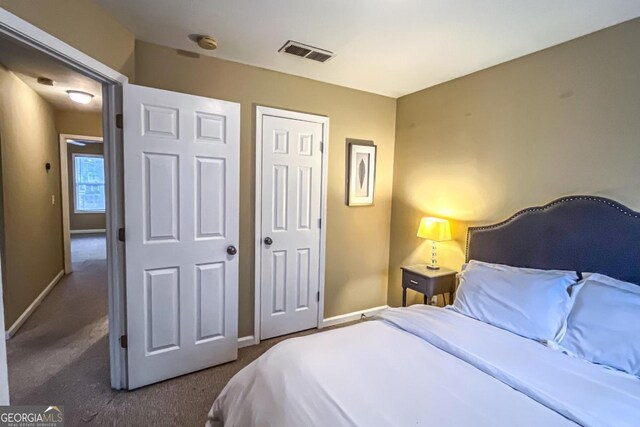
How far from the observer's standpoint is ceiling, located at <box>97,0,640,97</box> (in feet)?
5.75

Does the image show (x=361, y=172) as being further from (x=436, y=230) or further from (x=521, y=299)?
(x=521, y=299)

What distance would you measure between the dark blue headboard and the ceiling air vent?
1883 millimetres

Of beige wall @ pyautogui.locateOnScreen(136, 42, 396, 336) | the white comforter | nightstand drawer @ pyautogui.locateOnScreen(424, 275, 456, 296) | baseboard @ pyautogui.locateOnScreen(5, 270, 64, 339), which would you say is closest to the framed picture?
beige wall @ pyautogui.locateOnScreen(136, 42, 396, 336)

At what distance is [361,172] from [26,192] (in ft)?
11.8

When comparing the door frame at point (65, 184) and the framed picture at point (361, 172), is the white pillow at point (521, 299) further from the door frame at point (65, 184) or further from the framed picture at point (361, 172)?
the door frame at point (65, 184)

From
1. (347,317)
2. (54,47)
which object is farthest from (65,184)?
(347,317)

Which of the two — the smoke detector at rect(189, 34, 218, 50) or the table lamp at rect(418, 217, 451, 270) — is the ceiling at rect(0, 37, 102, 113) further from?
the table lamp at rect(418, 217, 451, 270)

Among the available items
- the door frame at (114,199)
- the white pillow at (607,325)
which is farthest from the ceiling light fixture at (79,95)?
the white pillow at (607,325)

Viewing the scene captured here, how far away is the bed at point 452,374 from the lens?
113cm

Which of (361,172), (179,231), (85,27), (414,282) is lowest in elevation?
(414,282)

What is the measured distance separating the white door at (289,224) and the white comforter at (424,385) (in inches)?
50.6

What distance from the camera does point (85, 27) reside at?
1.72 meters

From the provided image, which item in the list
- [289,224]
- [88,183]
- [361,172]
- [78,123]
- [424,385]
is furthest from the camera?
[88,183]

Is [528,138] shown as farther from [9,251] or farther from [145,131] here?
[9,251]
